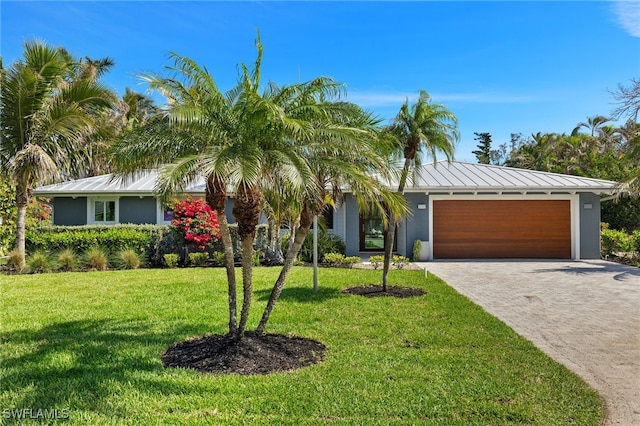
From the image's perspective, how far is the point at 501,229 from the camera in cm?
1809

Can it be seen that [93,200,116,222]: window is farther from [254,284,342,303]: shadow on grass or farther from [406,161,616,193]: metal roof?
[406,161,616,193]: metal roof

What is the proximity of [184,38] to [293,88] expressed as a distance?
3931 mm

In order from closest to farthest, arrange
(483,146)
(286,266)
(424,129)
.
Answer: (286,266) < (424,129) < (483,146)

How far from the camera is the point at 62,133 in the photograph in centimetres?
1390

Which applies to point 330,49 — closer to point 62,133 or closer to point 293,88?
point 293,88

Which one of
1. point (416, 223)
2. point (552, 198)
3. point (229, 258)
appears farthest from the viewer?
point (552, 198)

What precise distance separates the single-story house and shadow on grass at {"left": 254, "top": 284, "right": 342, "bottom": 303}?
7.11 metres

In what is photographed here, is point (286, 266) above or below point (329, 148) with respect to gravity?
below

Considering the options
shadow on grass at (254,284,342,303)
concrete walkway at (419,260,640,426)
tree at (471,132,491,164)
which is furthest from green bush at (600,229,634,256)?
tree at (471,132,491,164)

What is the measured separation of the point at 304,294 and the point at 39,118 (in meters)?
10.5

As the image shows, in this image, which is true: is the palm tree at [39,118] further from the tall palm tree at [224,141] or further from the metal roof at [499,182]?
the metal roof at [499,182]

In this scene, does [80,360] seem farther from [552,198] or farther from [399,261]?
[552,198]

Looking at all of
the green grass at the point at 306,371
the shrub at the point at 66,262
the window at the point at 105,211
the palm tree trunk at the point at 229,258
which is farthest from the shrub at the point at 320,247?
the palm tree trunk at the point at 229,258

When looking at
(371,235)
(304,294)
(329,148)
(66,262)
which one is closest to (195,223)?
(66,262)
